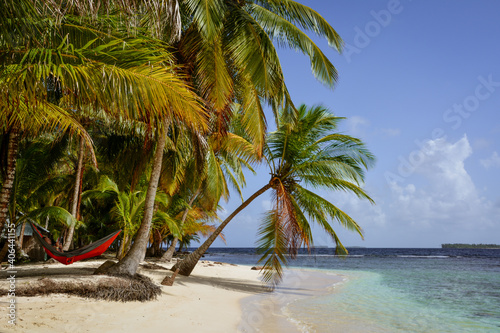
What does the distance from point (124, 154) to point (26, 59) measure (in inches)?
281

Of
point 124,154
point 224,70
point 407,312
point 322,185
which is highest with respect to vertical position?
point 224,70

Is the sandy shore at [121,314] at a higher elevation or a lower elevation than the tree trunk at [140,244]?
lower

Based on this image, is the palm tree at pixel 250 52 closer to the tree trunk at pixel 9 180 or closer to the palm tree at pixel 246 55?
the palm tree at pixel 246 55

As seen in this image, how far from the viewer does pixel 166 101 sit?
3.20m

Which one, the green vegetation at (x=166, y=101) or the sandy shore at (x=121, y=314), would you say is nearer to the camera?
the green vegetation at (x=166, y=101)

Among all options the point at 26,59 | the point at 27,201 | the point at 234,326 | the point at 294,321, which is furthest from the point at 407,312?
the point at 27,201

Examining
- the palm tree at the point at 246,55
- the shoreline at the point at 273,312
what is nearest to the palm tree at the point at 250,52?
the palm tree at the point at 246,55

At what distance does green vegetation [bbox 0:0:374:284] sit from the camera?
3.08 metres

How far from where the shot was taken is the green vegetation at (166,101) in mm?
3076

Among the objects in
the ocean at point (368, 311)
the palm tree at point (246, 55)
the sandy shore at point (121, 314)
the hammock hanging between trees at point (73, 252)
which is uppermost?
the palm tree at point (246, 55)

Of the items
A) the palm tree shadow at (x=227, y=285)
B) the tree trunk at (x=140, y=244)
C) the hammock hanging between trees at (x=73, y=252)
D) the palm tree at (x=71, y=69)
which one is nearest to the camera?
the palm tree at (x=71, y=69)

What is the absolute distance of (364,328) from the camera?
5.50m

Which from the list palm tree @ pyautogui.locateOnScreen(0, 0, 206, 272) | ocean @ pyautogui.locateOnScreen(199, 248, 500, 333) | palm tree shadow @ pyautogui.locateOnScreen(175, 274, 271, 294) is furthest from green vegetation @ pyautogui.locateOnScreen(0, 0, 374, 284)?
ocean @ pyautogui.locateOnScreen(199, 248, 500, 333)

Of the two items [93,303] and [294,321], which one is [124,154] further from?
[294,321]
